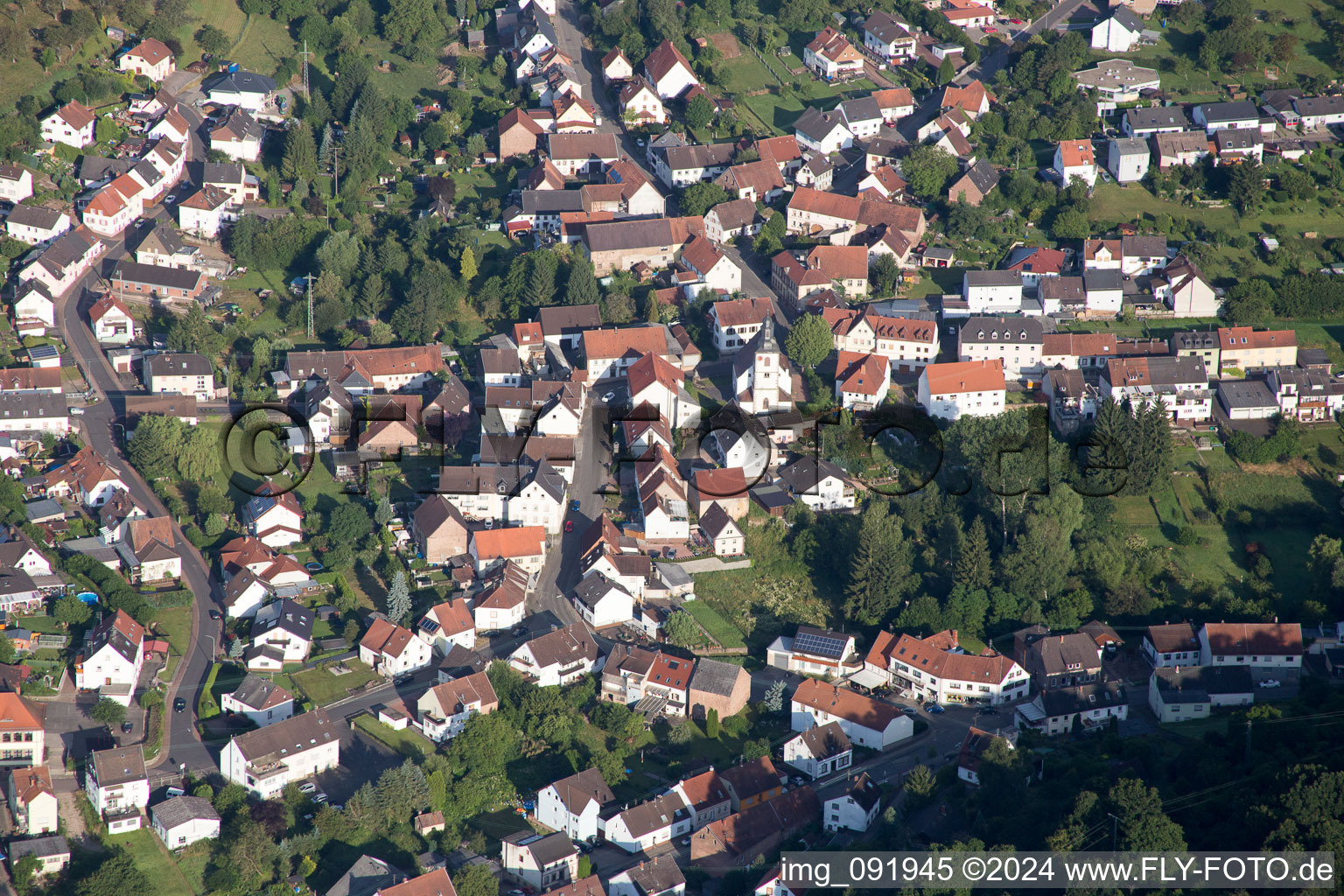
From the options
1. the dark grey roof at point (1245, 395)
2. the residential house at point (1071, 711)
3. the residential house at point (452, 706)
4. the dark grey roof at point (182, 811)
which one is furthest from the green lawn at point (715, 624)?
the dark grey roof at point (1245, 395)

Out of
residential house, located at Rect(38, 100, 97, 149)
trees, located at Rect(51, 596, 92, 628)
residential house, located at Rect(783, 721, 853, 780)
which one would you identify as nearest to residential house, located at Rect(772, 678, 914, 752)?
residential house, located at Rect(783, 721, 853, 780)

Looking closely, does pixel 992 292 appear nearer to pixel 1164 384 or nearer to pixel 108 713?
pixel 1164 384

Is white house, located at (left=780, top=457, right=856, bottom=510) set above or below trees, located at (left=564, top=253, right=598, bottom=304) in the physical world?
below

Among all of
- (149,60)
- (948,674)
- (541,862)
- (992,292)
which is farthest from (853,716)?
(149,60)

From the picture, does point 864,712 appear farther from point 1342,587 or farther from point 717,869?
point 1342,587

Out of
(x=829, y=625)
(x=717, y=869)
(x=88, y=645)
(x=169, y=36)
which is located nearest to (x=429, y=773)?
(x=717, y=869)

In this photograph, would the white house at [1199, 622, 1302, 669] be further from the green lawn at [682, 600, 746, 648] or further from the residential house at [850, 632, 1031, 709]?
the green lawn at [682, 600, 746, 648]

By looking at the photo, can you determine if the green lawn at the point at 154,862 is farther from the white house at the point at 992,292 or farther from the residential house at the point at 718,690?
the white house at the point at 992,292
